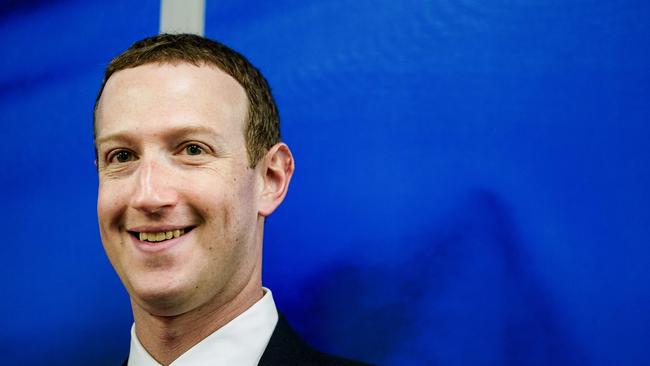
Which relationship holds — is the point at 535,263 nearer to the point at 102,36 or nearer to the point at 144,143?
the point at 144,143

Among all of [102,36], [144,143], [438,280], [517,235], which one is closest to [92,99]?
[102,36]

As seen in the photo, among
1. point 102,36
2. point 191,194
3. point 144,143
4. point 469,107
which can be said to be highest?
point 102,36

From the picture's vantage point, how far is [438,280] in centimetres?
166

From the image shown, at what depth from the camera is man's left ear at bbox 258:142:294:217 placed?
5.00 feet

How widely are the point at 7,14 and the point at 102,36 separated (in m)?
0.40

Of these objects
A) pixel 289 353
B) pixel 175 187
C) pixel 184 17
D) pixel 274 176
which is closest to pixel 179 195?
pixel 175 187

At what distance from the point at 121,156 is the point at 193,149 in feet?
0.53

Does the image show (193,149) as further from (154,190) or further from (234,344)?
(234,344)

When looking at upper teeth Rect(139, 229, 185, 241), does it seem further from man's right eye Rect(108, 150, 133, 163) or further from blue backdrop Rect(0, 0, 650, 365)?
blue backdrop Rect(0, 0, 650, 365)

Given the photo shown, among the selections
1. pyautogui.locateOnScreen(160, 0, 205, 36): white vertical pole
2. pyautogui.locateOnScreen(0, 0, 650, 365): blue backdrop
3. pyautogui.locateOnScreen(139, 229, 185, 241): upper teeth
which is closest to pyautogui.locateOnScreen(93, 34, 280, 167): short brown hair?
pyautogui.locateOnScreen(139, 229, 185, 241): upper teeth

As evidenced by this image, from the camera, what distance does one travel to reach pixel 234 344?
1.46m

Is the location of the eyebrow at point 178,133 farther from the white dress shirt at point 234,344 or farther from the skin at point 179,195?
the white dress shirt at point 234,344

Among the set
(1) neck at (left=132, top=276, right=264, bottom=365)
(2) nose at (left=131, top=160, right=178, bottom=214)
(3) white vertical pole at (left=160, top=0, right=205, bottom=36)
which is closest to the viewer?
(2) nose at (left=131, top=160, right=178, bottom=214)

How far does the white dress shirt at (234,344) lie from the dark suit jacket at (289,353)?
19mm
